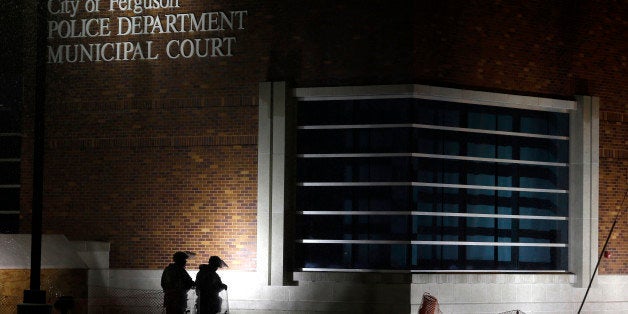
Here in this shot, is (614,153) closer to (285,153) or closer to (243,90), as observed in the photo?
(285,153)

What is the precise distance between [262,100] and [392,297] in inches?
204

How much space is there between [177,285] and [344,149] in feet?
17.5

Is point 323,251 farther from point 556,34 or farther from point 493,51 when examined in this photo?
point 556,34

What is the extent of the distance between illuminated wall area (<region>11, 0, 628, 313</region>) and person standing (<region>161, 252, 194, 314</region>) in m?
3.30

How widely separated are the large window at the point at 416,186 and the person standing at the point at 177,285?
12.9 feet

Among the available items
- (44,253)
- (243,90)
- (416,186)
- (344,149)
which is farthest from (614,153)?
(44,253)

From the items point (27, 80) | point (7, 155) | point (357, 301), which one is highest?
point (27, 80)

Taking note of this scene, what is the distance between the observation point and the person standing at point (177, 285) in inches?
779

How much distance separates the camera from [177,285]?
778 inches

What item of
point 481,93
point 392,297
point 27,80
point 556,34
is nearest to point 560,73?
point 556,34

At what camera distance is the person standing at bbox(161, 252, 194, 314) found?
19.8 meters

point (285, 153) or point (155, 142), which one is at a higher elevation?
point (155, 142)

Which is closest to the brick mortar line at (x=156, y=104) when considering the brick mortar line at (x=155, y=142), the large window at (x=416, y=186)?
the brick mortar line at (x=155, y=142)

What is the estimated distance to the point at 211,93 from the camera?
23.8 m
